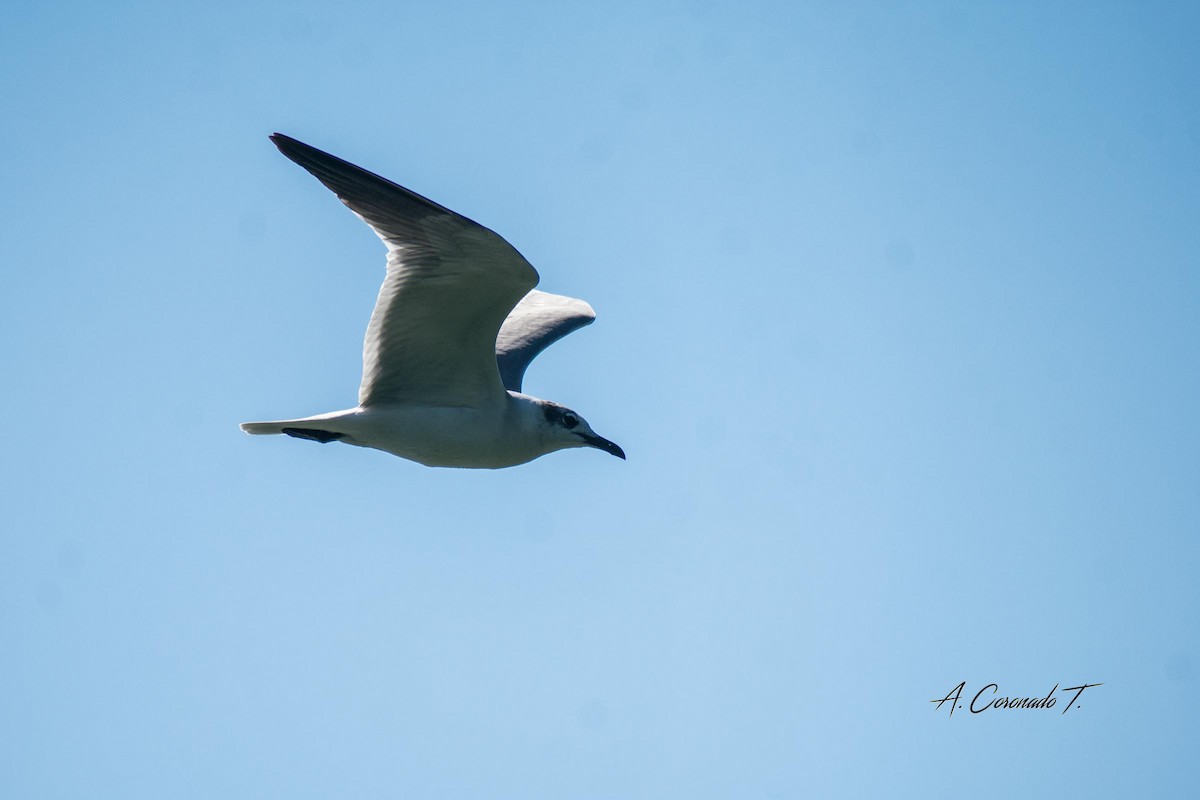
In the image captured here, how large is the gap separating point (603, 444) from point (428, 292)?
7.58 ft

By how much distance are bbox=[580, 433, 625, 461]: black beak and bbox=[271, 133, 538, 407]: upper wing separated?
1025 mm

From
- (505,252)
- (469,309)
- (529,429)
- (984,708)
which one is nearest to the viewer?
(505,252)

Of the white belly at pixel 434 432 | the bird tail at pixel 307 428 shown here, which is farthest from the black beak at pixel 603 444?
the bird tail at pixel 307 428

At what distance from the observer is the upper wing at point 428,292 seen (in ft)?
30.2

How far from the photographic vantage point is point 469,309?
9719 millimetres

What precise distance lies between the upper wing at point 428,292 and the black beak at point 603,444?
1.02 m

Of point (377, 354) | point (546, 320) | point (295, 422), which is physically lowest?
point (295, 422)

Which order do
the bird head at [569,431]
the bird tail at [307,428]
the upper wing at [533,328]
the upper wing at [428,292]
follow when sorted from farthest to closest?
the upper wing at [533,328], the bird head at [569,431], the bird tail at [307,428], the upper wing at [428,292]

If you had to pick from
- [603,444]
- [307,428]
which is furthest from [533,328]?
[307,428]

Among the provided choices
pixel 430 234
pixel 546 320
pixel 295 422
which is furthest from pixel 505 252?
pixel 546 320

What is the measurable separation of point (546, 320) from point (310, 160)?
162 inches

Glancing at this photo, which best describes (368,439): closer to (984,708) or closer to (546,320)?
(546,320)

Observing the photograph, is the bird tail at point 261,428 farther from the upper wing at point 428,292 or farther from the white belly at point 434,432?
the upper wing at point 428,292

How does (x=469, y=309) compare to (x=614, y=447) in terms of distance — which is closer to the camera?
(x=469, y=309)
